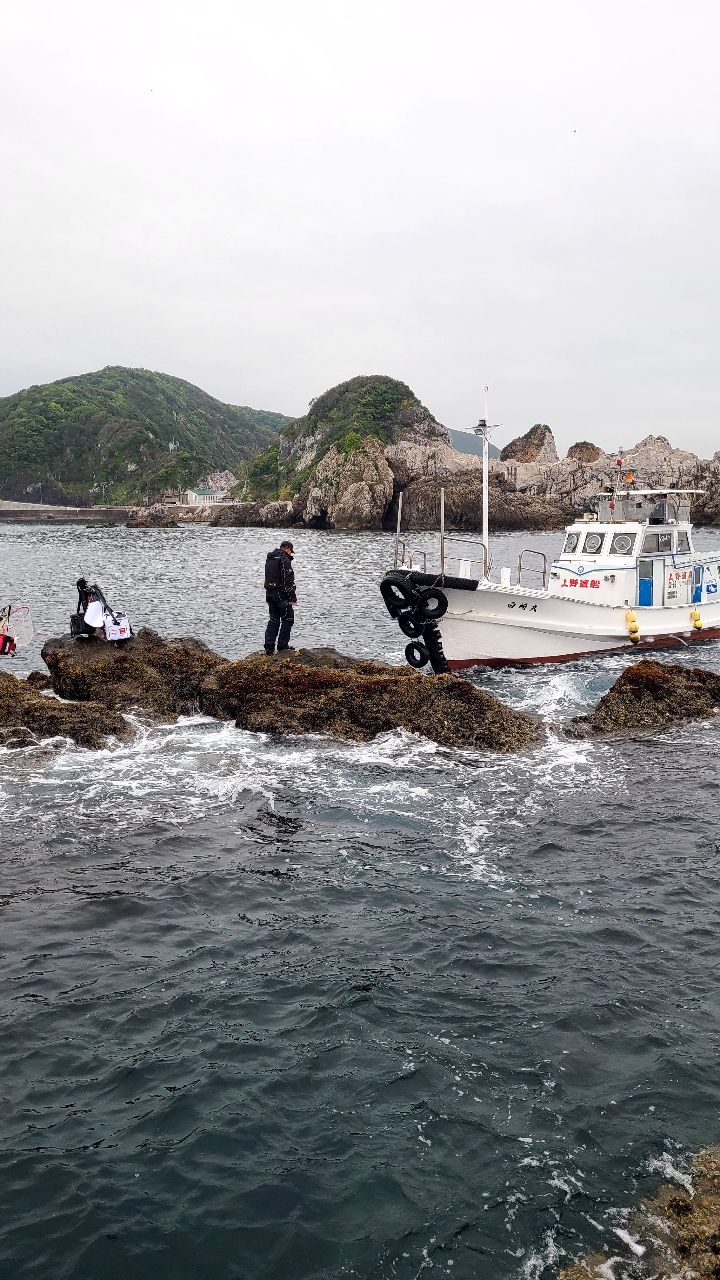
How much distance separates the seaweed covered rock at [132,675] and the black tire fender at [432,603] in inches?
222

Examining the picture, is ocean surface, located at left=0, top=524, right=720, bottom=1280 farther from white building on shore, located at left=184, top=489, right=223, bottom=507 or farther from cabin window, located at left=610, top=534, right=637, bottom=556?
white building on shore, located at left=184, top=489, right=223, bottom=507

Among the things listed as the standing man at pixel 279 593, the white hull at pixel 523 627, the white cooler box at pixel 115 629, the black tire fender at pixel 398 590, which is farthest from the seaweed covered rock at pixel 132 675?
the white hull at pixel 523 627

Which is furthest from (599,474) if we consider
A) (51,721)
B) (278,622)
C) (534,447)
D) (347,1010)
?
(347,1010)

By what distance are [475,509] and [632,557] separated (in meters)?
81.3

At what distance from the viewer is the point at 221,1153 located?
5918 mm

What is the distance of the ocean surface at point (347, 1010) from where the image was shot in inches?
→ 212

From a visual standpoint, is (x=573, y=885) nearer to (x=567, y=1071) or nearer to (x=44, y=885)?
(x=567, y=1071)

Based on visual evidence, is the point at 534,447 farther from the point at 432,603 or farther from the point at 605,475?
the point at 432,603

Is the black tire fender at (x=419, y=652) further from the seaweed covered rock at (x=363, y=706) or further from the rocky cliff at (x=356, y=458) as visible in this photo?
the rocky cliff at (x=356, y=458)

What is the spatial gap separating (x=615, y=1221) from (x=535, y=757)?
9590mm

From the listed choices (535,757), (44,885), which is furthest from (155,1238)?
(535,757)

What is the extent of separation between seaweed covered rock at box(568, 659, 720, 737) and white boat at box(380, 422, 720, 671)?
212 inches

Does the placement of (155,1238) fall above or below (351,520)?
below

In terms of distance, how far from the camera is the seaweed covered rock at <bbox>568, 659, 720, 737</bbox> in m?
16.4
